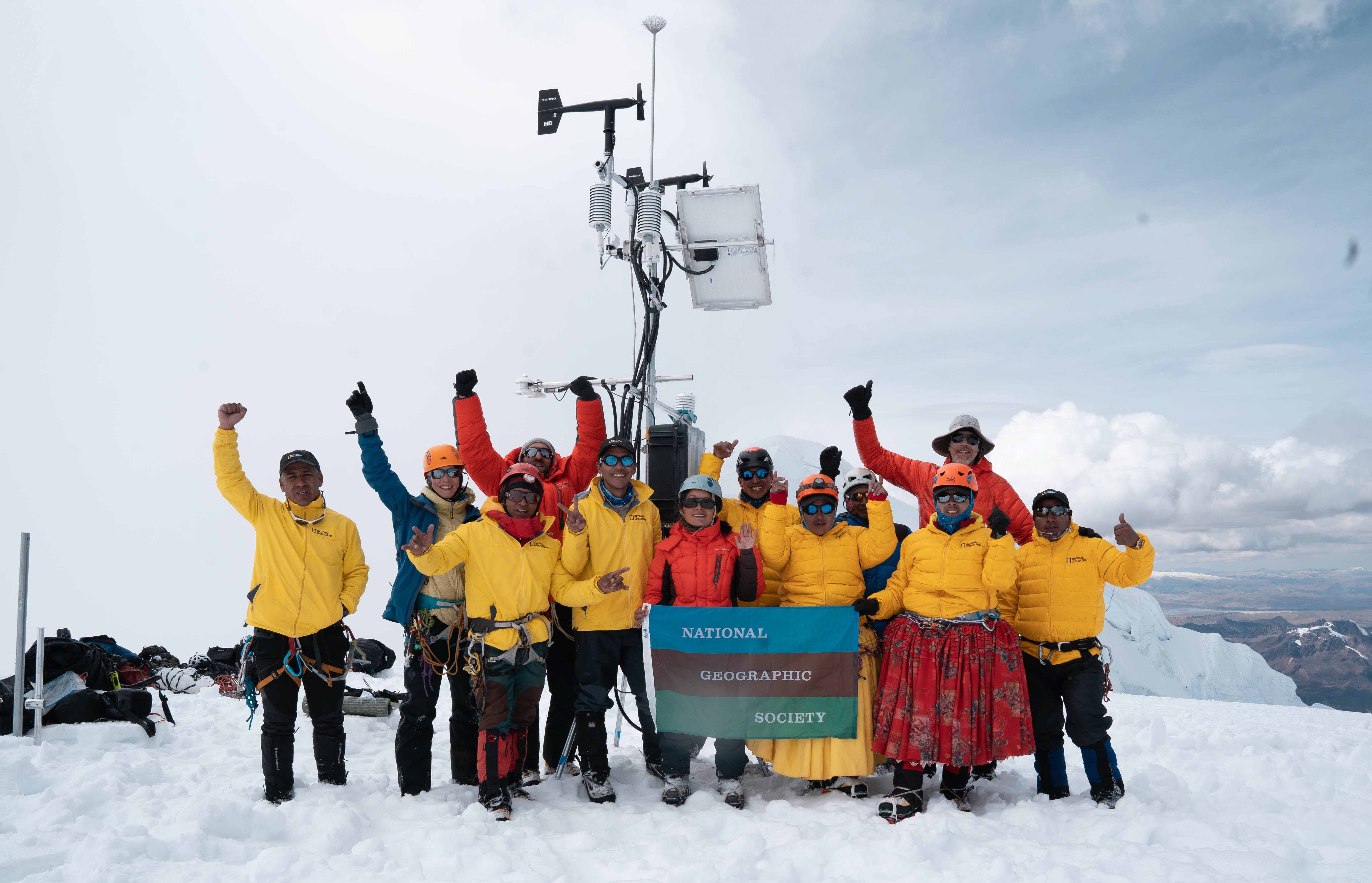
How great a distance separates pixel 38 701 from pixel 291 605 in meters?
2.39

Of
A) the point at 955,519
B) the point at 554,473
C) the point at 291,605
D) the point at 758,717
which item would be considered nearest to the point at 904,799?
the point at 758,717

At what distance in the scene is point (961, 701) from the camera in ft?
13.3

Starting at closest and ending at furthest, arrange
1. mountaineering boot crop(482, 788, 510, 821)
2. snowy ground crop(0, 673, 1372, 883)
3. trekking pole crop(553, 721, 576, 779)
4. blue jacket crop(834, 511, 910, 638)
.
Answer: snowy ground crop(0, 673, 1372, 883) → mountaineering boot crop(482, 788, 510, 821) → trekking pole crop(553, 721, 576, 779) → blue jacket crop(834, 511, 910, 638)

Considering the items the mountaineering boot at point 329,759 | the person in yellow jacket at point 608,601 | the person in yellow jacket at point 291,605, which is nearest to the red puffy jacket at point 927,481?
the person in yellow jacket at point 608,601

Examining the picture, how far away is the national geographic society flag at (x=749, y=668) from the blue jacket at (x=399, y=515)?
1430 mm

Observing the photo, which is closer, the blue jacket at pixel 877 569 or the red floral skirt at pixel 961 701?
the red floral skirt at pixel 961 701

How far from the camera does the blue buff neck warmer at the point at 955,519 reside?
413 centimetres

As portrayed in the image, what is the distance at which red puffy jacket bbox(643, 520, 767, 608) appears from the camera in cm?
436

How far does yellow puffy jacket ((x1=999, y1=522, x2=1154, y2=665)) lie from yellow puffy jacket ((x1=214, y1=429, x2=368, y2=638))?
13.2 feet

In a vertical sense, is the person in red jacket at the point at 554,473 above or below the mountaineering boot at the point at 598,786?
above

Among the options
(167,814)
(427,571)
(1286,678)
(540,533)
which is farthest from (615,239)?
(1286,678)

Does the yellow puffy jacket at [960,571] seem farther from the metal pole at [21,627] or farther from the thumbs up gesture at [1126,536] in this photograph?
the metal pole at [21,627]

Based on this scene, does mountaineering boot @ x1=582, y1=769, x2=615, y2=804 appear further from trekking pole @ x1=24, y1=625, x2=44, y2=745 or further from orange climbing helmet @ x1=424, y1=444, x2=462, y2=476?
trekking pole @ x1=24, y1=625, x2=44, y2=745

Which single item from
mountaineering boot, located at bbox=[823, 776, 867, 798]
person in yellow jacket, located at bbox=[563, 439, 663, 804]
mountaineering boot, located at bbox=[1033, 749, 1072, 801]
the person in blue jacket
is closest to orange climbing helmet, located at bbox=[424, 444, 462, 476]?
the person in blue jacket
